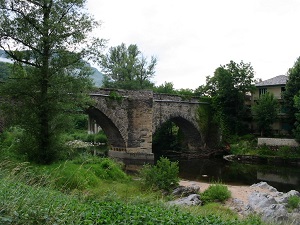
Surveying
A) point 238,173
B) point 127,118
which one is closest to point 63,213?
point 238,173

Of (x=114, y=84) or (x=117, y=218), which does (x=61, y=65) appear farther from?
(x=114, y=84)

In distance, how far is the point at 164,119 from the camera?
3045 centimetres

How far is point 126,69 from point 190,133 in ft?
48.3

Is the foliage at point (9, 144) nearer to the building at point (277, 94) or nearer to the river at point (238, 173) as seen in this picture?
the river at point (238, 173)

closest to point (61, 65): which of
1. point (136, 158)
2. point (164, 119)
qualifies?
point (136, 158)

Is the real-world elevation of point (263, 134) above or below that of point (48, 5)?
below

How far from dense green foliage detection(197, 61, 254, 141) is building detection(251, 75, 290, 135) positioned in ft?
8.61

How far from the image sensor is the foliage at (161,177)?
13047 mm

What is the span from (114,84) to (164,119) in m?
15.6

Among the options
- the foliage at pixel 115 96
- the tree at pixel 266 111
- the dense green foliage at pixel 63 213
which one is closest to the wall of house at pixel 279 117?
the tree at pixel 266 111

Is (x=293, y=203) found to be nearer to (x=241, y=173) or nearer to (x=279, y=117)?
(x=241, y=173)

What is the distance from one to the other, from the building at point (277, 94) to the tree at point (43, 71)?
80.8 ft

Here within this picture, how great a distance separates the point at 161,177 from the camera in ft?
43.2

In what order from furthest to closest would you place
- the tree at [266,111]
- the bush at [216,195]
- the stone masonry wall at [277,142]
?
the tree at [266,111], the stone masonry wall at [277,142], the bush at [216,195]
